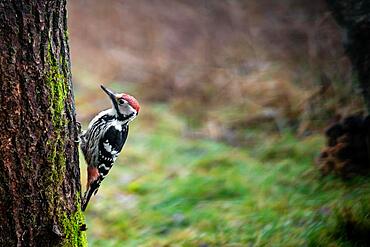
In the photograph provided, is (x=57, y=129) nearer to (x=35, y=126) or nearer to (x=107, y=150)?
(x=35, y=126)

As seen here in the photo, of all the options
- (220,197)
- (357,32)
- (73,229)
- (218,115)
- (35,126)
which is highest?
(218,115)

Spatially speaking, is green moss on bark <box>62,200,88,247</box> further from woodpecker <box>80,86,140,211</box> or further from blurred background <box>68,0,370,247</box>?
blurred background <box>68,0,370,247</box>

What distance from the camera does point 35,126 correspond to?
138 inches

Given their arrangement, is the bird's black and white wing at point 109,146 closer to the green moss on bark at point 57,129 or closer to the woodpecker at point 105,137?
the woodpecker at point 105,137

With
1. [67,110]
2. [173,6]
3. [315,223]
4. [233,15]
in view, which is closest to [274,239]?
[315,223]

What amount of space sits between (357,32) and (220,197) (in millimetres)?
2433

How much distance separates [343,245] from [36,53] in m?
2.58

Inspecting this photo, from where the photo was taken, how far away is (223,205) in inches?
252

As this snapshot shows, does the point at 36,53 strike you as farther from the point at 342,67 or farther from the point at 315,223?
the point at 342,67

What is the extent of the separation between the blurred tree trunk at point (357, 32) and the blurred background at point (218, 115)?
1.00m

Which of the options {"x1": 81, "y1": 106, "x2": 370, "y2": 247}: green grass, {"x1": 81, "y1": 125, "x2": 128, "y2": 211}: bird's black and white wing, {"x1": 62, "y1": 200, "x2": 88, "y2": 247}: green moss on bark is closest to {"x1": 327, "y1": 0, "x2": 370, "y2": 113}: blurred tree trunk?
{"x1": 81, "y1": 106, "x2": 370, "y2": 247}: green grass

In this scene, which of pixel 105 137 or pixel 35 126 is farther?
pixel 105 137

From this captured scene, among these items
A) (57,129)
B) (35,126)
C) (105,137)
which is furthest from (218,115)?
(35,126)

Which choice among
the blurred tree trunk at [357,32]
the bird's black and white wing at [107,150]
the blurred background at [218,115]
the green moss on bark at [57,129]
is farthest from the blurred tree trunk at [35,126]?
the blurred tree trunk at [357,32]
